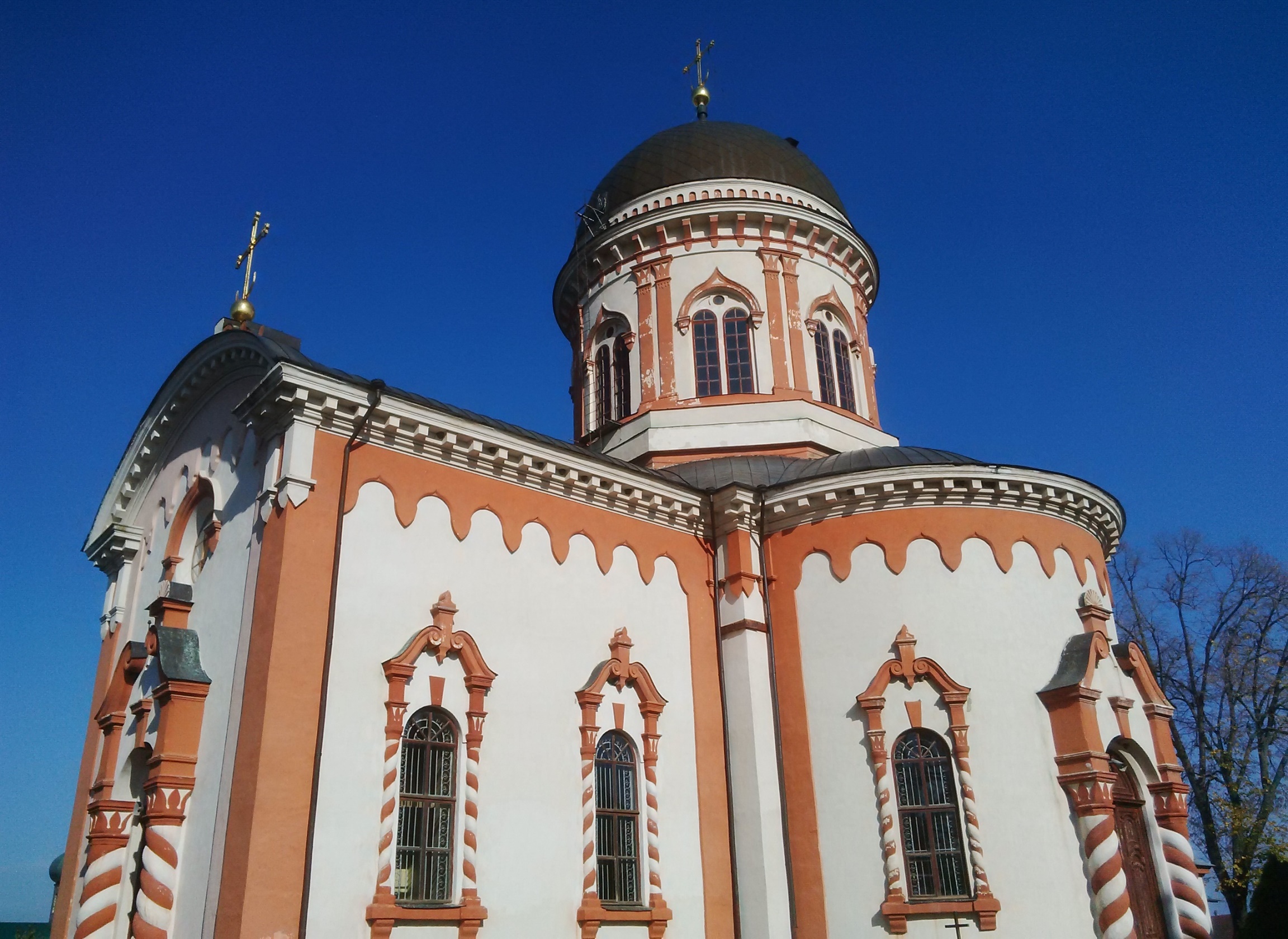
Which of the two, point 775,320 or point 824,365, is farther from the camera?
point 824,365

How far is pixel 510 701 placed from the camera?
1212 cm

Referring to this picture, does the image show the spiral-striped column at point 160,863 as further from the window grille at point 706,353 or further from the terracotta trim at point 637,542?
the window grille at point 706,353

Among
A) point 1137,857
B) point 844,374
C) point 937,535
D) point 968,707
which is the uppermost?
point 844,374

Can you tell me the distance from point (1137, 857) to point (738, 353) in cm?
1015

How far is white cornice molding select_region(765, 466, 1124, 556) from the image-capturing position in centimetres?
1426

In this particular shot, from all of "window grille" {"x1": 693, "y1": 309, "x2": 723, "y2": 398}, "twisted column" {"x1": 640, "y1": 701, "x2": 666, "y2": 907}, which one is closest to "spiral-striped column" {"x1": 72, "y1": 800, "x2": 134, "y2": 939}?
"twisted column" {"x1": 640, "y1": 701, "x2": 666, "y2": 907}

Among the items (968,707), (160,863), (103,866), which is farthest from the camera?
(968,707)

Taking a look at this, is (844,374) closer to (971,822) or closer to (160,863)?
(971,822)

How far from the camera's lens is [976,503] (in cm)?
1441

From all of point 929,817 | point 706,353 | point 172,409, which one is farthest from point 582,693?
point 706,353

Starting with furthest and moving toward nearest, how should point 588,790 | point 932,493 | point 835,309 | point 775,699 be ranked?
point 835,309 < point 932,493 < point 775,699 < point 588,790

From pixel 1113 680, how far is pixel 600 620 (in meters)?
6.98

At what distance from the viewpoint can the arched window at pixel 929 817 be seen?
12.7 meters

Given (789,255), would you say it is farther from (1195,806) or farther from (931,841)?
(1195,806)
